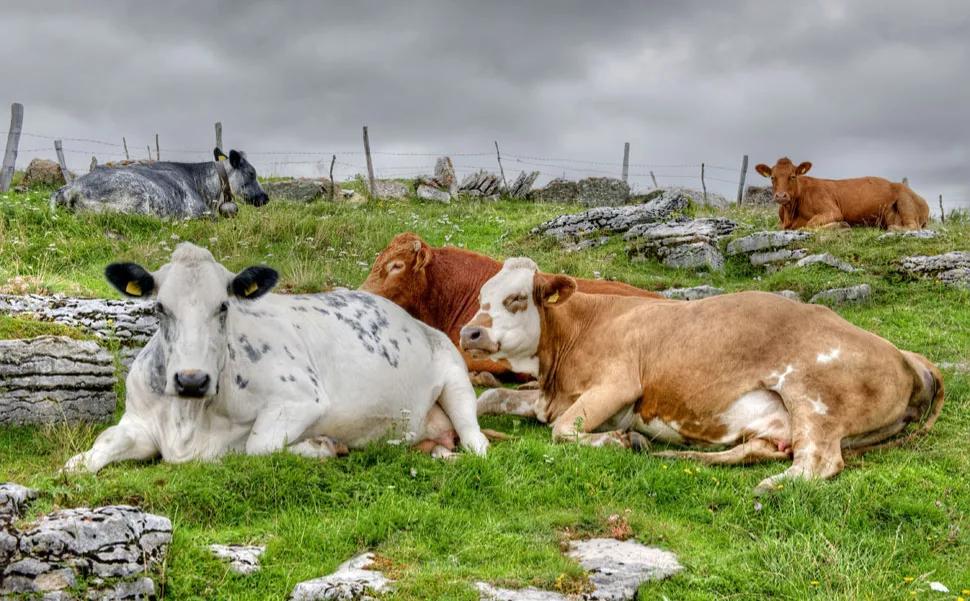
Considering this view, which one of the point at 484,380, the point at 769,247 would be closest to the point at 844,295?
the point at 769,247

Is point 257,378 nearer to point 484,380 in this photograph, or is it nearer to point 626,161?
point 484,380

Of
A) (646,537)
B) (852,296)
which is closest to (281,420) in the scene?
(646,537)

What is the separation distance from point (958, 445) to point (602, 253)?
14.1m

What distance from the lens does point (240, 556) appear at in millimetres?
5805

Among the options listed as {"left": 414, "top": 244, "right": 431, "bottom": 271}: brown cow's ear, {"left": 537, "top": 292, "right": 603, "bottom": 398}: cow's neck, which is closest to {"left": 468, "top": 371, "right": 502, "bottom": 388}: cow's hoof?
{"left": 414, "top": 244, "right": 431, "bottom": 271}: brown cow's ear

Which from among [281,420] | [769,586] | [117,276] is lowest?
[769,586]

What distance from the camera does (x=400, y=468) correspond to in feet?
24.8

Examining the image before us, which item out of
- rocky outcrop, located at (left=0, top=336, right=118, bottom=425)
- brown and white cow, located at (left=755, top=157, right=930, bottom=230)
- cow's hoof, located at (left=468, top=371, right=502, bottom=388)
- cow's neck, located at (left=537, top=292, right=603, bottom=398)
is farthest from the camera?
brown and white cow, located at (left=755, top=157, right=930, bottom=230)

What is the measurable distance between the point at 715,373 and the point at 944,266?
471 inches

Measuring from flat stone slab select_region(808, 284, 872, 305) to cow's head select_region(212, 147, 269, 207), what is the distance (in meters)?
14.6

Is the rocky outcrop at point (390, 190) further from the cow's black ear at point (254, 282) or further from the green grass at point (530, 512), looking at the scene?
the cow's black ear at point (254, 282)

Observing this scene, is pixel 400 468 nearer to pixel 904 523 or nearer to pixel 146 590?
pixel 146 590

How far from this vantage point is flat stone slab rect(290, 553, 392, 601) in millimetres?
5355

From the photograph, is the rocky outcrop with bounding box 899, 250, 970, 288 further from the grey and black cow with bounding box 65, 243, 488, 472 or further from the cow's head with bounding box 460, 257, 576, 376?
the grey and black cow with bounding box 65, 243, 488, 472
